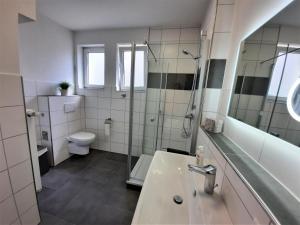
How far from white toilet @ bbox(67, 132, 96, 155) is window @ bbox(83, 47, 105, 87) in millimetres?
1038

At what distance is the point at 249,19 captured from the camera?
102cm

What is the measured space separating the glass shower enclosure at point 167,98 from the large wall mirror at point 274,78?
3.85ft

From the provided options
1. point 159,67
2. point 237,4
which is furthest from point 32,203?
point 237,4

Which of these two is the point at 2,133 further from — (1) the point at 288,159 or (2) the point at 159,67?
(2) the point at 159,67

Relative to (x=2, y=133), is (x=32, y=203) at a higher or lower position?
lower

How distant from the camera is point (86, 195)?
5.66 ft

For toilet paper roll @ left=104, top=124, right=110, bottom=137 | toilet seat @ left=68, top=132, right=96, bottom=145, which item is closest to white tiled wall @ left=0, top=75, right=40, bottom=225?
toilet seat @ left=68, top=132, right=96, bottom=145

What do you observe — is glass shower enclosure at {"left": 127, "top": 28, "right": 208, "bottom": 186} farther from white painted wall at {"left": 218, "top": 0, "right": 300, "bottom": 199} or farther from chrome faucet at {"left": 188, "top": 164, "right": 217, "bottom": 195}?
chrome faucet at {"left": 188, "top": 164, "right": 217, "bottom": 195}

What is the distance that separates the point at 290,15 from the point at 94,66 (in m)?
2.84

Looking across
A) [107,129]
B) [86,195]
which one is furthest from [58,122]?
[86,195]

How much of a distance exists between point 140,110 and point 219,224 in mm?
1893

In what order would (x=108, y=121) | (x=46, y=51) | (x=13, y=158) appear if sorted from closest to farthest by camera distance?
(x=13, y=158) < (x=46, y=51) < (x=108, y=121)

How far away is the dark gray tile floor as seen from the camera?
56.6 inches

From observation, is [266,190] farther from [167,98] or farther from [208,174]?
[167,98]
